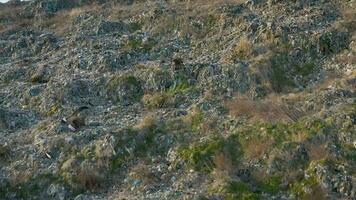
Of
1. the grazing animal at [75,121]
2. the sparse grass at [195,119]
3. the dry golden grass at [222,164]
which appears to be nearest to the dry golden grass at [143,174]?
the dry golden grass at [222,164]

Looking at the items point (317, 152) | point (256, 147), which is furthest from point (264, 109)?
point (317, 152)

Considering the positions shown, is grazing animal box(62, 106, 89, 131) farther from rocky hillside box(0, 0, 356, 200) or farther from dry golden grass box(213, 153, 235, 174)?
dry golden grass box(213, 153, 235, 174)

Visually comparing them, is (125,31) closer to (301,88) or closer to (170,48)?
(170,48)

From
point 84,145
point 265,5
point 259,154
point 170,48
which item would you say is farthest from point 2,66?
point 259,154

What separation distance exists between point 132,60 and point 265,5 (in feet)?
32.6

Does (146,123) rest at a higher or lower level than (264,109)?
lower

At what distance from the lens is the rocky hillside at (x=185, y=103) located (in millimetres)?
20391

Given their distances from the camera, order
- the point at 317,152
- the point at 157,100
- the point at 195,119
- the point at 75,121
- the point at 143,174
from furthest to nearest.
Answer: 1. the point at 157,100
2. the point at 75,121
3. the point at 195,119
4. the point at 143,174
5. the point at 317,152

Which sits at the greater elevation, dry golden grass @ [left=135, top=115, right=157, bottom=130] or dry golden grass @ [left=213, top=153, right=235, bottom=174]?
dry golden grass @ [left=135, top=115, right=157, bottom=130]

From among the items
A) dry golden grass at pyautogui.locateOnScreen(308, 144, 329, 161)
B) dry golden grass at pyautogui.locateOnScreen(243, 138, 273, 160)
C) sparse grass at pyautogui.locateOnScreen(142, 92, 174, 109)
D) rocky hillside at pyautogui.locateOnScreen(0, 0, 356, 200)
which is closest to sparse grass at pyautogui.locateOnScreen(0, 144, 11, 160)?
rocky hillside at pyautogui.locateOnScreen(0, 0, 356, 200)

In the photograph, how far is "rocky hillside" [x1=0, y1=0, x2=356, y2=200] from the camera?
20.4 metres

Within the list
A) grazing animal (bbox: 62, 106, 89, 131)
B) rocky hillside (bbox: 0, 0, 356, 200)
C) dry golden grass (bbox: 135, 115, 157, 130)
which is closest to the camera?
rocky hillside (bbox: 0, 0, 356, 200)

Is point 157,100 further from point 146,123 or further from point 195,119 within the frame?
point 195,119

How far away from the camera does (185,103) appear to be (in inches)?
1042
